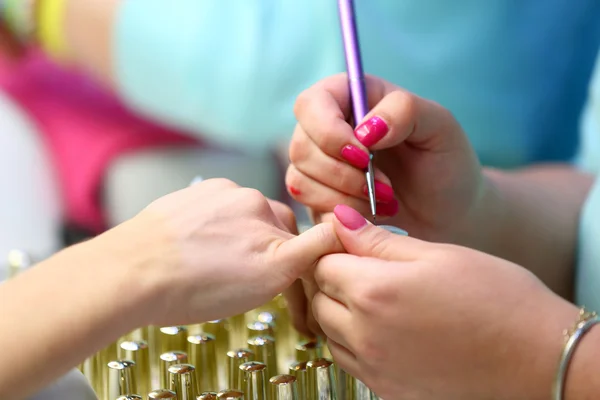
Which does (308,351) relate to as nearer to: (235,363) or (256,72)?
(235,363)

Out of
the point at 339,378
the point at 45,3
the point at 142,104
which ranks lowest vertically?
the point at 339,378

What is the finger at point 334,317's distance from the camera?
0.32 meters

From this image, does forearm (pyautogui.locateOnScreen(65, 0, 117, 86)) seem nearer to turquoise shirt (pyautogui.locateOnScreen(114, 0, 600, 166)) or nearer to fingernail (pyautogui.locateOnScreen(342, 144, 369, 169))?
turquoise shirt (pyautogui.locateOnScreen(114, 0, 600, 166))

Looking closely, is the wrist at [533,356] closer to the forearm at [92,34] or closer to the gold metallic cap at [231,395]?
the gold metallic cap at [231,395]

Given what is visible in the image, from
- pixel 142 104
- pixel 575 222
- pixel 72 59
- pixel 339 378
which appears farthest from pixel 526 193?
pixel 72 59

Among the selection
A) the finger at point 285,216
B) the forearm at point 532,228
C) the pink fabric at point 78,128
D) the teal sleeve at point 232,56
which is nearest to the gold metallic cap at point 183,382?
the finger at point 285,216

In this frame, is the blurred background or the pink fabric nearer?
the blurred background

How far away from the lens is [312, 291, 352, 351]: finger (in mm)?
321

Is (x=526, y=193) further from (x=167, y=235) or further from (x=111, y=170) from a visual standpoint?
(x=111, y=170)

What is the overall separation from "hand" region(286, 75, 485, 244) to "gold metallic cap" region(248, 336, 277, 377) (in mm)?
90

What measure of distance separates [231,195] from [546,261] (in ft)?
0.82

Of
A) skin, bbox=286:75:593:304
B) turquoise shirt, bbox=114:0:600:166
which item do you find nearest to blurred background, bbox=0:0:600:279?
turquoise shirt, bbox=114:0:600:166

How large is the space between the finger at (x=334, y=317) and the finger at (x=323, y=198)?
0.07 metres

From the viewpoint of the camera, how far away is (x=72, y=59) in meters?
0.84
